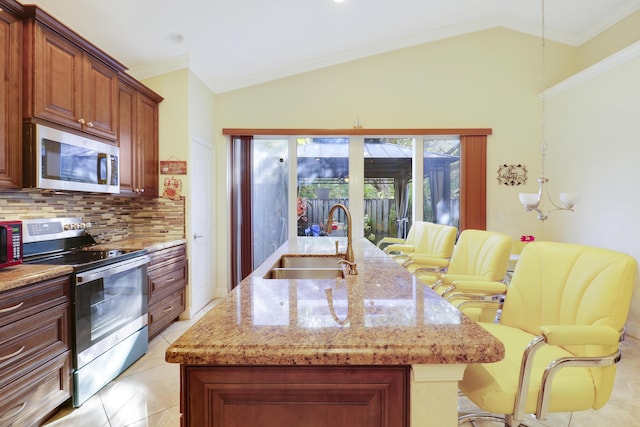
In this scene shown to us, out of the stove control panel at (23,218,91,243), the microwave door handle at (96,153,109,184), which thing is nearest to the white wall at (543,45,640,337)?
the microwave door handle at (96,153,109,184)

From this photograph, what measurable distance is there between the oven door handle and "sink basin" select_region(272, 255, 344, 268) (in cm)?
111

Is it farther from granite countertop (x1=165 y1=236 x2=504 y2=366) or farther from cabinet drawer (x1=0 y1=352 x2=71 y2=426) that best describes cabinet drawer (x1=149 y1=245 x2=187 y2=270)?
granite countertop (x1=165 y1=236 x2=504 y2=366)

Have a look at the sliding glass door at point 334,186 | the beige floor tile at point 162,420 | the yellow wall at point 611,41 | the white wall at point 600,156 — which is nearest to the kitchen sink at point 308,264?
the beige floor tile at point 162,420

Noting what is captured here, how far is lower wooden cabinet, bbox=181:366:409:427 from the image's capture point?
0.72 metres

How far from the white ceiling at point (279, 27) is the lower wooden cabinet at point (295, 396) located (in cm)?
280

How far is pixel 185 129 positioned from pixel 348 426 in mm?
3236

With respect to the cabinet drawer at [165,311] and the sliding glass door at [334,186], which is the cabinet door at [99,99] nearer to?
the cabinet drawer at [165,311]

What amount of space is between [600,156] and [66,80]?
448 cm

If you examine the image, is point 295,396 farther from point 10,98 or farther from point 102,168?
point 102,168

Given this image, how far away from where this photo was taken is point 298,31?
10.8 ft

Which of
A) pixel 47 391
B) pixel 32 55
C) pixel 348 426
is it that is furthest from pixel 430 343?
pixel 32 55

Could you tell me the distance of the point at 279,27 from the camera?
3150mm

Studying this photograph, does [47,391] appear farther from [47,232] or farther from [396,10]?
[396,10]

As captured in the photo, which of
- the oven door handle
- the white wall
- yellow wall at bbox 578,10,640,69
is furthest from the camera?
yellow wall at bbox 578,10,640,69
